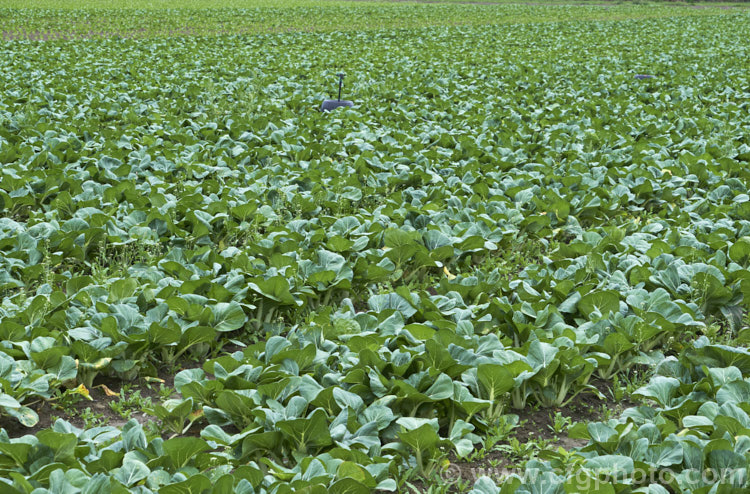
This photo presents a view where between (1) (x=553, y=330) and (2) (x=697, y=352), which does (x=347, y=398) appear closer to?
(1) (x=553, y=330)

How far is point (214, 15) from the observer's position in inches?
1075

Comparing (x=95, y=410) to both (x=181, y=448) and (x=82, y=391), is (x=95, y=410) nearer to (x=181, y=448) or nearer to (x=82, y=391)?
(x=82, y=391)

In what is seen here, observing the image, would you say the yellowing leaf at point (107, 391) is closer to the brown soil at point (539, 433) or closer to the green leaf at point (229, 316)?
the green leaf at point (229, 316)

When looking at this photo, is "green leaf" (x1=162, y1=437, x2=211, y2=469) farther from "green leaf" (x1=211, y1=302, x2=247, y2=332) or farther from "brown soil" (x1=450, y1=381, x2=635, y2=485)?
"green leaf" (x1=211, y1=302, x2=247, y2=332)

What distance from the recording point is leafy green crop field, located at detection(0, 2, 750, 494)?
9.25 feet

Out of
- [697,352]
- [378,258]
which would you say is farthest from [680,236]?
[378,258]

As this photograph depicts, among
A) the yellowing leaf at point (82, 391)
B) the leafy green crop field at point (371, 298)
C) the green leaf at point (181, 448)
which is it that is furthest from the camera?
the yellowing leaf at point (82, 391)

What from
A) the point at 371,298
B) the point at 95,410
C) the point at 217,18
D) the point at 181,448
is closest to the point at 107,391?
the point at 95,410

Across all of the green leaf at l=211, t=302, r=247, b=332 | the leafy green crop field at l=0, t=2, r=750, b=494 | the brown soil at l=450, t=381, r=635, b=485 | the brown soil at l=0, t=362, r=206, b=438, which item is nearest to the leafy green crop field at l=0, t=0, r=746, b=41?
the leafy green crop field at l=0, t=2, r=750, b=494

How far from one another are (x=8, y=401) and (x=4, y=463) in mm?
489

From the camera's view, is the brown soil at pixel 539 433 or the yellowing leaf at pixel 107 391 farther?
the yellowing leaf at pixel 107 391

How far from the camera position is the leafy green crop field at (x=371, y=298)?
2.82 m

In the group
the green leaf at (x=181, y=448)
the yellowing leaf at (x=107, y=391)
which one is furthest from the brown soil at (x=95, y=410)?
the green leaf at (x=181, y=448)

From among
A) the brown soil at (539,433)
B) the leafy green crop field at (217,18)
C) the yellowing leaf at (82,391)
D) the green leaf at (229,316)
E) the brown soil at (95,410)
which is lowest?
the brown soil at (539,433)
